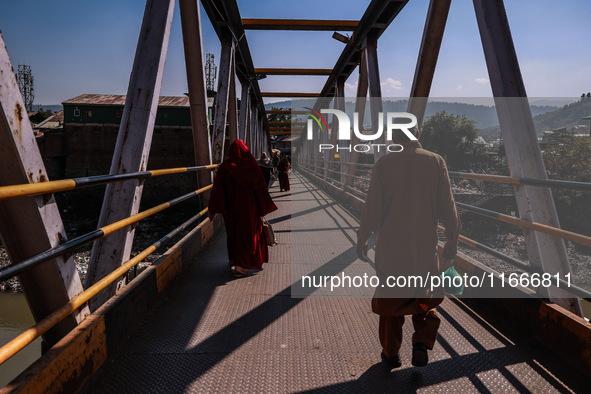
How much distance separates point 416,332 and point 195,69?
15.1 feet

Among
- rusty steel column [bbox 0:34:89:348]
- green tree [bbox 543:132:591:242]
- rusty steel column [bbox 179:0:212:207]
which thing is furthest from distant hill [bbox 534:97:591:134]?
rusty steel column [bbox 0:34:89:348]

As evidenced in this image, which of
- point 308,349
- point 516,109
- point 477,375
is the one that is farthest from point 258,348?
point 516,109

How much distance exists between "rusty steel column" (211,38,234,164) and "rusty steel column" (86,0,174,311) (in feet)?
12.5

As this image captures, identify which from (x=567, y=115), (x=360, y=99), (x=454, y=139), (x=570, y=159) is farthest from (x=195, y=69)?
(x=567, y=115)

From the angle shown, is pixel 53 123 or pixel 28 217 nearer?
pixel 28 217

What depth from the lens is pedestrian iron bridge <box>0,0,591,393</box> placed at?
1.86 meters

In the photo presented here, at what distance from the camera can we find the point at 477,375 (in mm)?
2227

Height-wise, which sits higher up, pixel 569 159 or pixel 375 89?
pixel 375 89

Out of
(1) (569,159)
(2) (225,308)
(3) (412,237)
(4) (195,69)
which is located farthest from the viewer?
(1) (569,159)

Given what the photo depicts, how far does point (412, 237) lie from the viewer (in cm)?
232

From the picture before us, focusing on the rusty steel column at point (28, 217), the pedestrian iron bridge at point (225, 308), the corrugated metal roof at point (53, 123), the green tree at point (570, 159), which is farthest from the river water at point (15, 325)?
the green tree at point (570, 159)

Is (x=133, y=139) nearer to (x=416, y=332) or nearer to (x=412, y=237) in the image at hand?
(x=412, y=237)

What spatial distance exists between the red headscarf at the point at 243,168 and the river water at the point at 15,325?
820cm

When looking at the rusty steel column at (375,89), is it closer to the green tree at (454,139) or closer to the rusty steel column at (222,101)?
the rusty steel column at (222,101)
